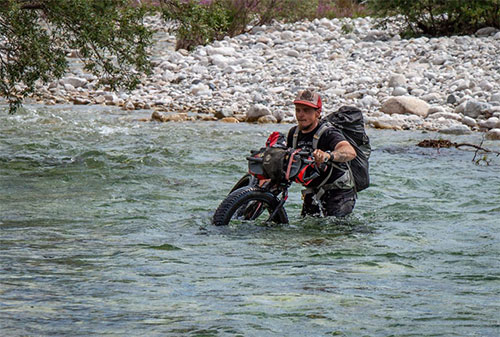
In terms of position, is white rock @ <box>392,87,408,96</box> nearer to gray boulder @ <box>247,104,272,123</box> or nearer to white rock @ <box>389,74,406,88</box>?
white rock @ <box>389,74,406,88</box>

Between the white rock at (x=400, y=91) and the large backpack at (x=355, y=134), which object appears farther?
the white rock at (x=400, y=91)

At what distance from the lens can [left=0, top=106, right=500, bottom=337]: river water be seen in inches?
201

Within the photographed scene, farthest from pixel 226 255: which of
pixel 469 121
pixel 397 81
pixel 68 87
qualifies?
pixel 68 87

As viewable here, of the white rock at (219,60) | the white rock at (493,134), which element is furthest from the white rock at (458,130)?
the white rock at (219,60)

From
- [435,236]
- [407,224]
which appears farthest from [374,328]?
[407,224]

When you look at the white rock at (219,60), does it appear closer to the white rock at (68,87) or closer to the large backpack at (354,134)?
the white rock at (68,87)

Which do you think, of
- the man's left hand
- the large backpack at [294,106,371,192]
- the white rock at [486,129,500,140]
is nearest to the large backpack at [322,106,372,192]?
the large backpack at [294,106,371,192]

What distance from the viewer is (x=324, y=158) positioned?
761cm

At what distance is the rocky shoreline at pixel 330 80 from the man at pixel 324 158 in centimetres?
907

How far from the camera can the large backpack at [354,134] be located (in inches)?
324

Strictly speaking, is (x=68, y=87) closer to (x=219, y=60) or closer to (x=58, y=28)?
(x=219, y=60)

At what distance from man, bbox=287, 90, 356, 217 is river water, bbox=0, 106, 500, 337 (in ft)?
0.60

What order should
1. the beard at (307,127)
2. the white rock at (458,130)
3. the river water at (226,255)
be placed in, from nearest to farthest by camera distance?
1. the river water at (226,255)
2. the beard at (307,127)
3. the white rock at (458,130)

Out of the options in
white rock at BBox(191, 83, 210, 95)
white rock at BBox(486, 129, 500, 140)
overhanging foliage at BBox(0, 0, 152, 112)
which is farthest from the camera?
white rock at BBox(191, 83, 210, 95)
